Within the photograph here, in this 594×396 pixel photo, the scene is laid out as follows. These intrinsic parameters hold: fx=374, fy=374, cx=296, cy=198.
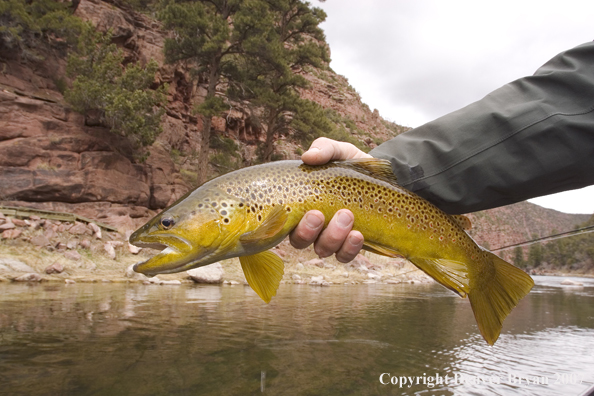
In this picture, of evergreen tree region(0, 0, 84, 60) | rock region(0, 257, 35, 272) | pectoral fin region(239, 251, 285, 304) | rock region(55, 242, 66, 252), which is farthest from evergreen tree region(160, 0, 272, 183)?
pectoral fin region(239, 251, 285, 304)

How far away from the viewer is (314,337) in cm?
589

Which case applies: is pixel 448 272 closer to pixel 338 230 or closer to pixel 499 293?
pixel 499 293

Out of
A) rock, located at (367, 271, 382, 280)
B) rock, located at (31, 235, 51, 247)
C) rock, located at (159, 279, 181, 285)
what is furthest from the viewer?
rock, located at (367, 271, 382, 280)

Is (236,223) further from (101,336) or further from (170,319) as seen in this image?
(170,319)

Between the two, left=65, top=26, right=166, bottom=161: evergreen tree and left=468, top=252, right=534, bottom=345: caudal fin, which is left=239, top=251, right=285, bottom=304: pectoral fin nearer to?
left=468, top=252, right=534, bottom=345: caudal fin

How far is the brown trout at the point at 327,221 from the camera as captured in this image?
2.27 metres

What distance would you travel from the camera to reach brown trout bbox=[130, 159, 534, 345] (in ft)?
7.44

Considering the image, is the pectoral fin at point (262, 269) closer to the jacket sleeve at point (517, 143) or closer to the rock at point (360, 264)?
the jacket sleeve at point (517, 143)

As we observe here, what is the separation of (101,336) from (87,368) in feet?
4.23

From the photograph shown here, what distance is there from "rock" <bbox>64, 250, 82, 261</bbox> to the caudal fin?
12989 millimetres

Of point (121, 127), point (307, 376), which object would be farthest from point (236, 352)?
point (121, 127)

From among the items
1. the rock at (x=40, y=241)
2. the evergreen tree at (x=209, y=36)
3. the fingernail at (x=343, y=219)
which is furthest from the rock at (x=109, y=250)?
the fingernail at (x=343, y=219)

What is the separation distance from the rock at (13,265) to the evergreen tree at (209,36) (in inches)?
361

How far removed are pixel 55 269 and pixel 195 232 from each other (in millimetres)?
10961
